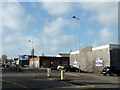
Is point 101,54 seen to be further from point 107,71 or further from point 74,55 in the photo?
point 74,55

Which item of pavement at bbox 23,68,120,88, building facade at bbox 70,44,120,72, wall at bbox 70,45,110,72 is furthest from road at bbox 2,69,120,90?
wall at bbox 70,45,110,72

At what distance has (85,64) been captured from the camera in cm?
4778

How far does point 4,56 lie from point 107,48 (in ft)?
474

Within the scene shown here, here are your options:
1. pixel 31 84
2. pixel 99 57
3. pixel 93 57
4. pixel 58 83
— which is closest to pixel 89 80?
pixel 58 83

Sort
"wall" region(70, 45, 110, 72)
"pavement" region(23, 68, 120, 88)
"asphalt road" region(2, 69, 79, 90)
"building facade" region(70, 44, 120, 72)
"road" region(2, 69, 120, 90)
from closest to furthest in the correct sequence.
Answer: "asphalt road" region(2, 69, 79, 90) → "road" region(2, 69, 120, 90) → "pavement" region(23, 68, 120, 88) → "building facade" region(70, 44, 120, 72) → "wall" region(70, 45, 110, 72)

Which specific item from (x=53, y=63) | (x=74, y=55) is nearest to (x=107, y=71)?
(x=74, y=55)

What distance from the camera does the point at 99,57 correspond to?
41.1m

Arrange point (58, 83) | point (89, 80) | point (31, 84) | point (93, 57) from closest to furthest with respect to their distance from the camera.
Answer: point (31, 84), point (58, 83), point (89, 80), point (93, 57)

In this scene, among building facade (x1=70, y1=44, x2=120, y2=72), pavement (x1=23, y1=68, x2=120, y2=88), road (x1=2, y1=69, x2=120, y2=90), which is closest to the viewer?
road (x1=2, y1=69, x2=120, y2=90)

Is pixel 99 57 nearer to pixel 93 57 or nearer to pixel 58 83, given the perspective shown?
pixel 93 57

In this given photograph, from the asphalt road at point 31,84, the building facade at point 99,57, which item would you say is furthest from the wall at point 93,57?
the asphalt road at point 31,84

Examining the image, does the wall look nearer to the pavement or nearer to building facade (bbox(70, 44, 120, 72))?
building facade (bbox(70, 44, 120, 72))

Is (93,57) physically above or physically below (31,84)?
above

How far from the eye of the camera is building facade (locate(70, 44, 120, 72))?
37500 mm
